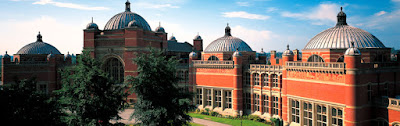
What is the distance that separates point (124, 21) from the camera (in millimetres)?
44469

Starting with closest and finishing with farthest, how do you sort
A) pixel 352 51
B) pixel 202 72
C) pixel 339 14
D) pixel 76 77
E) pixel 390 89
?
pixel 76 77
pixel 352 51
pixel 390 89
pixel 339 14
pixel 202 72

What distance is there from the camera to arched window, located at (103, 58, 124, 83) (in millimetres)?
43094

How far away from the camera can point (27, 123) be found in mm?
16031

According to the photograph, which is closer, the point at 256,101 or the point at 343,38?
the point at 343,38

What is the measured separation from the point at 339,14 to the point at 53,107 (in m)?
31.5

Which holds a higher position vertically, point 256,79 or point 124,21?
point 124,21

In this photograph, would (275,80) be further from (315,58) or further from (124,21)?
(124,21)

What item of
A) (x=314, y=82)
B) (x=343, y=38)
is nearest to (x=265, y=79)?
(x=314, y=82)

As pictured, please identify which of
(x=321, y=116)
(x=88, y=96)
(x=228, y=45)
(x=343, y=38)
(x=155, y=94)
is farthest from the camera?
(x=228, y=45)

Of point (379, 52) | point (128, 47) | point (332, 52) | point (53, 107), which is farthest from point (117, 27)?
point (379, 52)

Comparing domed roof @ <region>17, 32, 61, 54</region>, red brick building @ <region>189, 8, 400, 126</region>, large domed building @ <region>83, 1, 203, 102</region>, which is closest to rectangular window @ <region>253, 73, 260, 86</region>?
red brick building @ <region>189, 8, 400, 126</region>

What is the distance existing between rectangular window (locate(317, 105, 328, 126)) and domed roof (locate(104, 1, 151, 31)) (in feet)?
97.7

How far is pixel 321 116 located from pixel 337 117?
1.68 meters

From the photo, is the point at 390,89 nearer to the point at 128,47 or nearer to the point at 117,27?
the point at 128,47
